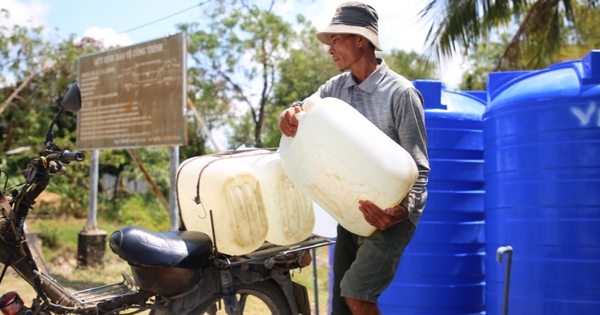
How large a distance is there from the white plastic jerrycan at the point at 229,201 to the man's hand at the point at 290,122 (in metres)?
0.56

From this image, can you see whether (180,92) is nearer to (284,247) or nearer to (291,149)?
(284,247)

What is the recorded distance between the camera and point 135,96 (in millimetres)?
7855

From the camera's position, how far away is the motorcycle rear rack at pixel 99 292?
3.22 m

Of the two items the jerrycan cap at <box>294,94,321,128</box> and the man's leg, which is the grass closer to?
the man's leg

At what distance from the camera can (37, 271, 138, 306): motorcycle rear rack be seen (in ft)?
10.6

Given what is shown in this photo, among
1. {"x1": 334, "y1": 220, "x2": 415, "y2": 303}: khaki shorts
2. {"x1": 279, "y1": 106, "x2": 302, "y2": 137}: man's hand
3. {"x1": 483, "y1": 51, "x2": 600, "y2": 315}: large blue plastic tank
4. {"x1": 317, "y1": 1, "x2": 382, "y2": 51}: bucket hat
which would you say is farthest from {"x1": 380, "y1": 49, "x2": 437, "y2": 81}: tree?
{"x1": 334, "y1": 220, "x2": 415, "y2": 303}: khaki shorts

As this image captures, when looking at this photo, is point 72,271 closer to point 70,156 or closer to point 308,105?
point 70,156

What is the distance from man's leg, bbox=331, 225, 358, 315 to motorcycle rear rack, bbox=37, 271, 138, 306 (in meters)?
1.13

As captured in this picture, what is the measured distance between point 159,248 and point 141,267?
18cm

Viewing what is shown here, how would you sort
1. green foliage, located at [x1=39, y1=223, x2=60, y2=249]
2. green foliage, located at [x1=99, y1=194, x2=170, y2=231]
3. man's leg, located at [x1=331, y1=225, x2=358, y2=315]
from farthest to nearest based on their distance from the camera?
green foliage, located at [x1=99, y1=194, x2=170, y2=231] → green foliage, located at [x1=39, y1=223, x2=60, y2=249] → man's leg, located at [x1=331, y1=225, x2=358, y2=315]

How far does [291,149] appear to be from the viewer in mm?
2613

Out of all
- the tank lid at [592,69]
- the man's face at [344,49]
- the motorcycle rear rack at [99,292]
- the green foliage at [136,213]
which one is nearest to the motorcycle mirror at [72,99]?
the motorcycle rear rack at [99,292]

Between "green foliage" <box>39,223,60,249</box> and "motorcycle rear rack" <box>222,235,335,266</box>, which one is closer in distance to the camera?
"motorcycle rear rack" <box>222,235,335,266</box>

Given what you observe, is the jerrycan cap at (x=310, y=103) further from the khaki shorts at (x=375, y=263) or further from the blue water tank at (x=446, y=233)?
the blue water tank at (x=446, y=233)
